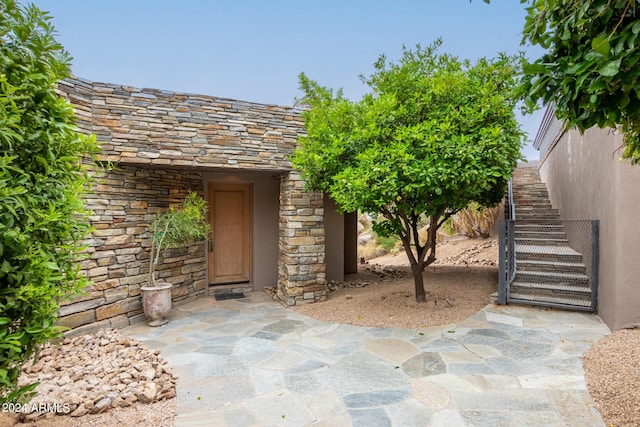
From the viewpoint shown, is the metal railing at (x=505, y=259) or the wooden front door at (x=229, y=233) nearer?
the metal railing at (x=505, y=259)

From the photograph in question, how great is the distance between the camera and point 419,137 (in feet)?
12.5

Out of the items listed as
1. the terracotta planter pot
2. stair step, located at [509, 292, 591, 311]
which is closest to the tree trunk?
stair step, located at [509, 292, 591, 311]

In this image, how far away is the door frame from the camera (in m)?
6.13

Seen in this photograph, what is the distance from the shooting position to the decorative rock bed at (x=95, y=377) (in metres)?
2.41

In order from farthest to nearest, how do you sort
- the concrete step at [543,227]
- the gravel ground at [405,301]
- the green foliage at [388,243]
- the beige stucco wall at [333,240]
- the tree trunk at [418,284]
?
the green foliage at [388,243], the beige stucco wall at [333,240], the concrete step at [543,227], the tree trunk at [418,284], the gravel ground at [405,301]

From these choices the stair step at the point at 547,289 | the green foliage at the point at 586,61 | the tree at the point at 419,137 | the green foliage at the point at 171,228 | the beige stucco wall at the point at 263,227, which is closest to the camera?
the green foliage at the point at 586,61

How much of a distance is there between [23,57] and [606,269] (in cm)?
579

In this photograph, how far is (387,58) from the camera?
181 inches

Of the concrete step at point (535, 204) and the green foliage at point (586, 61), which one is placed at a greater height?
the green foliage at point (586, 61)

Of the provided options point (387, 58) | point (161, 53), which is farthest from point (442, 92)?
point (161, 53)

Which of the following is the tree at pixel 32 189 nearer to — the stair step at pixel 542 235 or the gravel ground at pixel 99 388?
the gravel ground at pixel 99 388

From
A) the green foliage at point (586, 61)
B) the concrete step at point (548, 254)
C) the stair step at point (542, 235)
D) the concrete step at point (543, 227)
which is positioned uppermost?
the green foliage at point (586, 61)

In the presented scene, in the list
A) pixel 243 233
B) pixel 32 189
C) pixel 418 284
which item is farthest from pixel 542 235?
pixel 32 189

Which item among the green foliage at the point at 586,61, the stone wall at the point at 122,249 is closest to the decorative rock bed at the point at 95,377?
the stone wall at the point at 122,249
